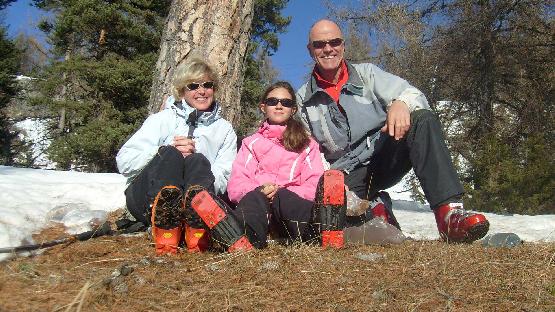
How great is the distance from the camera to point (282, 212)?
122 inches

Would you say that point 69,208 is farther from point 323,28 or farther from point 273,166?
point 323,28

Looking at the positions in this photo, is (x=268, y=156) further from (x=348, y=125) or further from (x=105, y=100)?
(x=105, y=100)

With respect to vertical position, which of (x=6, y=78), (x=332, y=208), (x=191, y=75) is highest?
(x=6, y=78)

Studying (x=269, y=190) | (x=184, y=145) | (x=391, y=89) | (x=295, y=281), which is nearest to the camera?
(x=295, y=281)

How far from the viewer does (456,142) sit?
494 inches

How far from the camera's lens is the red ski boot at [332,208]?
2852 millimetres

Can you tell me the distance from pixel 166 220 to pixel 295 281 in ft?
3.39

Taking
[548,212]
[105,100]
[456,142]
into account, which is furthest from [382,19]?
[105,100]

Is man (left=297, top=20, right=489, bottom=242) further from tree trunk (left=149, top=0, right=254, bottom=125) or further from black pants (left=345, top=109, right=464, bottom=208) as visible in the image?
tree trunk (left=149, top=0, right=254, bottom=125)

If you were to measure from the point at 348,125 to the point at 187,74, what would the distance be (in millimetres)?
1252

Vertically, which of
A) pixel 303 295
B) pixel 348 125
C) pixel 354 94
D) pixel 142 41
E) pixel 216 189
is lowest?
pixel 303 295

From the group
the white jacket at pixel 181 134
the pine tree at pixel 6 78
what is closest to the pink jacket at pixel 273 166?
the white jacket at pixel 181 134

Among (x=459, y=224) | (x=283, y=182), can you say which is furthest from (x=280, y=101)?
(x=459, y=224)

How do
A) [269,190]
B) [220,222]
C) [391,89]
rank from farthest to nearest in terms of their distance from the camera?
[391,89] → [269,190] → [220,222]
